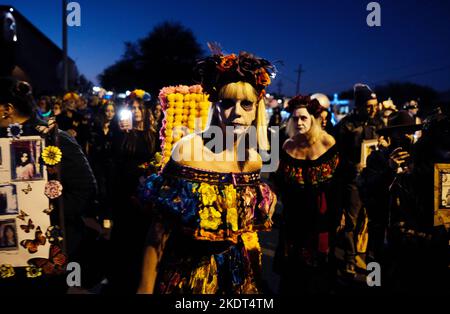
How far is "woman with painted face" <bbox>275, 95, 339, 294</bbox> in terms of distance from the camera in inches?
156

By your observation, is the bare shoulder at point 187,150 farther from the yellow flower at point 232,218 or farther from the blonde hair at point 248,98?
the yellow flower at point 232,218

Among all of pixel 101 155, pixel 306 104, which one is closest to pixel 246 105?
pixel 306 104

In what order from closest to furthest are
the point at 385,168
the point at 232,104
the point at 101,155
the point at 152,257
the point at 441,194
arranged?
1. the point at 152,257
2. the point at 232,104
3. the point at 441,194
4. the point at 385,168
5. the point at 101,155

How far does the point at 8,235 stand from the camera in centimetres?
239

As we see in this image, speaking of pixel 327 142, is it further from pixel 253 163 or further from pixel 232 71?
pixel 232 71

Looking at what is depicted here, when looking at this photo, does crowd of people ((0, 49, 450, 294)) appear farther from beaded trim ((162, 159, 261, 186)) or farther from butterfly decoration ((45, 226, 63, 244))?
butterfly decoration ((45, 226, 63, 244))

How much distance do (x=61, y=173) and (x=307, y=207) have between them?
251 centimetres

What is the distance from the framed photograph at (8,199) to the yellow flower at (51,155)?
10.1 inches

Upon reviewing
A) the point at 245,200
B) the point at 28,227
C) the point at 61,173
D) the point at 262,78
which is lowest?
the point at 28,227

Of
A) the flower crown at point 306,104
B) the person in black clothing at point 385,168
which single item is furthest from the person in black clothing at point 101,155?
the person in black clothing at point 385,168

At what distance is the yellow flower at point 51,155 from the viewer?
8.07ft
